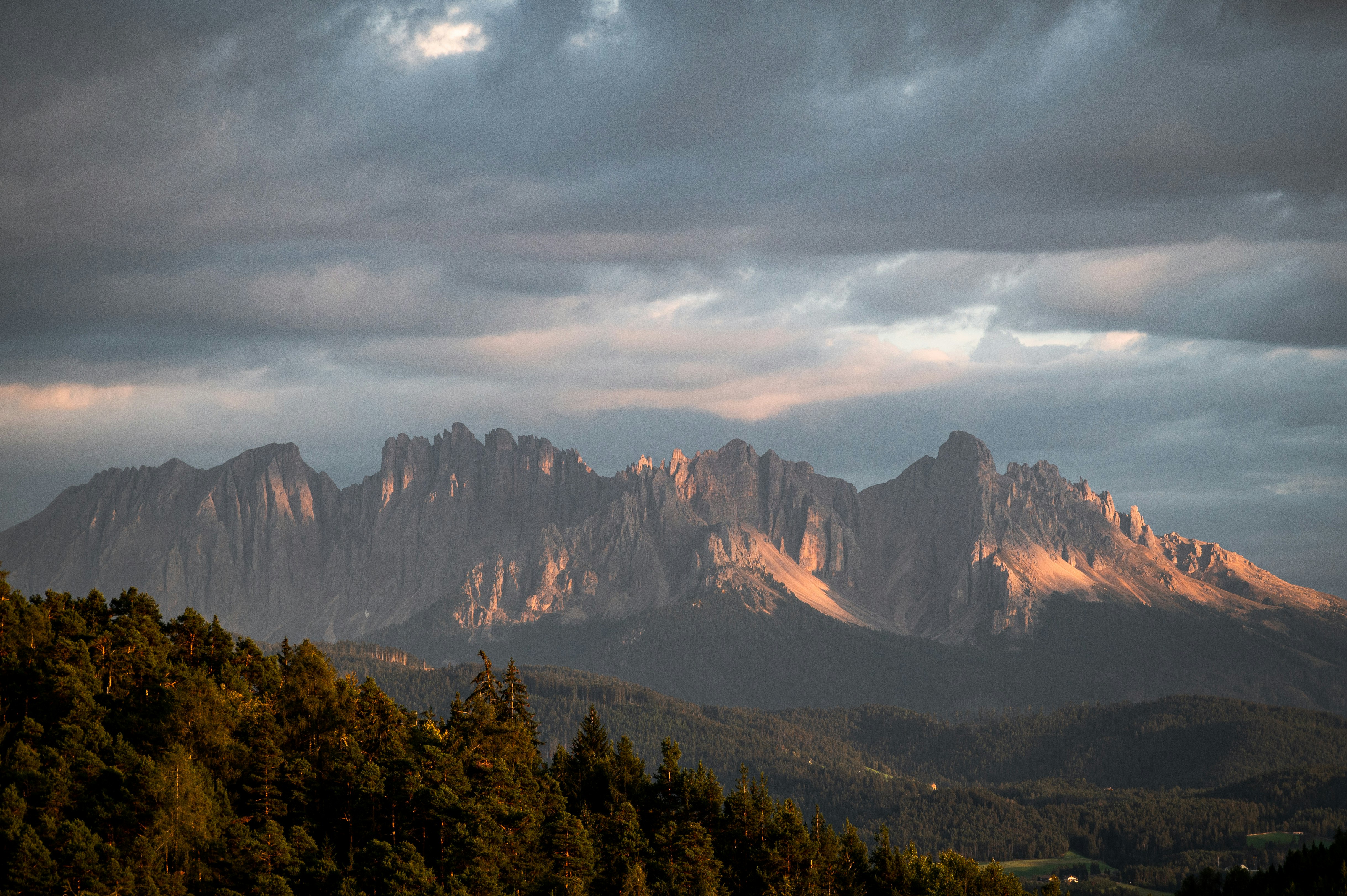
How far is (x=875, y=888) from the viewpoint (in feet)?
426

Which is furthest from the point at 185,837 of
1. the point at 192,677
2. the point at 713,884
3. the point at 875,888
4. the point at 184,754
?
the point at 875,888

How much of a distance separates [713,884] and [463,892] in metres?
26.1

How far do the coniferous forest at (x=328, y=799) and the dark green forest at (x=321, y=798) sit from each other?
0.67 ft

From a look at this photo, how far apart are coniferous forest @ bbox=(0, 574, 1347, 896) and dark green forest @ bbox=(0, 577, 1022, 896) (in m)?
0.20

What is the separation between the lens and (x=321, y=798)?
4444 inches

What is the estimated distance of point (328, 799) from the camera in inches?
4427

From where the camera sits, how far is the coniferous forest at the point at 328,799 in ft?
329

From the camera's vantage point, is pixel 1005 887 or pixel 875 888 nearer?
pixel 875 888

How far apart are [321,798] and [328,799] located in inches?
31.7

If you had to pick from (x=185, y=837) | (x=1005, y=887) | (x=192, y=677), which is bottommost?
(x=1005, y=887)

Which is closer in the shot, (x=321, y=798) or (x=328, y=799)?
(x=328, y=799)

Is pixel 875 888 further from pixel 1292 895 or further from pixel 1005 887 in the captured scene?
pixel 1292 895

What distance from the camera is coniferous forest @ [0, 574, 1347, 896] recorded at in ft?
329

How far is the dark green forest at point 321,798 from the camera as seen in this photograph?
100m
